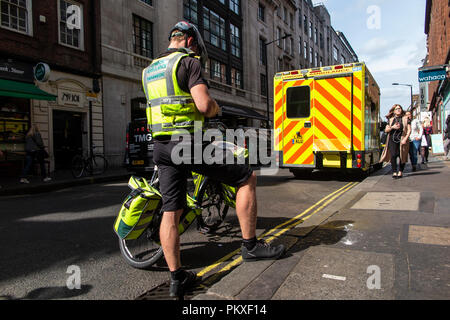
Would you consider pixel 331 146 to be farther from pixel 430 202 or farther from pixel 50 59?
pixel 50 59

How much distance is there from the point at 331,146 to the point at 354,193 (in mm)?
2234

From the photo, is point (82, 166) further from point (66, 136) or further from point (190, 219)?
point (190, 219)

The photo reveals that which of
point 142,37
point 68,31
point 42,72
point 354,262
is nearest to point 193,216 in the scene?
point 354,262

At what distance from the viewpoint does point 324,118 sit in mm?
8148

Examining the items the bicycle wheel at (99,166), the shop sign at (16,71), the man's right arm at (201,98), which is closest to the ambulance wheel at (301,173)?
the bicycle wheel at (99,166)

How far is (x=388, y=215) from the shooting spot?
13.7 feet

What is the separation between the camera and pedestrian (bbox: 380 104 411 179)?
817 centimetres

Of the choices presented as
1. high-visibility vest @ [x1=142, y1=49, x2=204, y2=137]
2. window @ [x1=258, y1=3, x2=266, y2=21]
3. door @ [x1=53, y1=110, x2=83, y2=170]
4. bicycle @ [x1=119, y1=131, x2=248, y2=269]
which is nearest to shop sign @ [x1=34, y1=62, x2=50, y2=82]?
door @ [x1=53, y1=110, x2=83, y2=170]

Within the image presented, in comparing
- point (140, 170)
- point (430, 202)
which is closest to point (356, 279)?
point (430, 202)

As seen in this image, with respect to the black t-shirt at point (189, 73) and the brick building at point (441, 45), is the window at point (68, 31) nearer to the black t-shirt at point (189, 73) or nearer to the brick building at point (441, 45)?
the black t-shirt at point (189, 73)

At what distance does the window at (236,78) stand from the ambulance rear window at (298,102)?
17.0 m

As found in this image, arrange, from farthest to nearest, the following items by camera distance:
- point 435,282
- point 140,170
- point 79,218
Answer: point 140,170, point 79,218, point 435,282

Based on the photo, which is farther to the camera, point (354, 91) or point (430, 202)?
point (354, 91)
